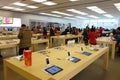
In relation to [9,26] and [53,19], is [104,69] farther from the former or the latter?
[53,19]

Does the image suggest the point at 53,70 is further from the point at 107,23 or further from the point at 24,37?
the point at 107,23

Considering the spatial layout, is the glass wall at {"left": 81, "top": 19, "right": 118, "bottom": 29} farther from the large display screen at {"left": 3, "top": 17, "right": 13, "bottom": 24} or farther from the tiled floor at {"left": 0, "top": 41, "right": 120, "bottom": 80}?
the tiled floor at {"left": 0, "top": 41, "right": 120, "bottom": 80}

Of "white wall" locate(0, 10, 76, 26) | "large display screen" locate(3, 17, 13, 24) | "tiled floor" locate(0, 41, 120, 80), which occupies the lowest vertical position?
"tiled floor" locate(0, 41, 120, 80)

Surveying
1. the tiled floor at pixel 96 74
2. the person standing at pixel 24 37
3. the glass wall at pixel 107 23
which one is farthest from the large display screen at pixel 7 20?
the glass wall at pixel 107 23

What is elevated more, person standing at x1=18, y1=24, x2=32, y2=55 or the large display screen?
the large display screen

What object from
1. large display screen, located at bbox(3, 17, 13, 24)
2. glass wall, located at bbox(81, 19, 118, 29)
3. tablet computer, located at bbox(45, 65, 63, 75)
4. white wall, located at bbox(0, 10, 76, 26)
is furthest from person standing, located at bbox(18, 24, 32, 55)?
glass wall, located at bbox(81, 19, 118, 29)

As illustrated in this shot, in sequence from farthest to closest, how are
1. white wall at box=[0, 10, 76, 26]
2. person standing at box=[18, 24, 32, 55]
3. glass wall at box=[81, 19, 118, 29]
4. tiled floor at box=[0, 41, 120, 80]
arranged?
glass wall at box=[81, 19, 118, 29] < white wall at box=[0, 10, 76, 26] < person standing at box=[18, 24, 32, 55] < tiled floor at box=[0, 41, 120, 80]

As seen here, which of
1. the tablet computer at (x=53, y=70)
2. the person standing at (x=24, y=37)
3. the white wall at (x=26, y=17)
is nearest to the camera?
the tablet computer at (x=53, y=70)

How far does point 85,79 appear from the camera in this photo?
2980 millimetres

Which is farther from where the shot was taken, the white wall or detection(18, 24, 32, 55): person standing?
the white wall

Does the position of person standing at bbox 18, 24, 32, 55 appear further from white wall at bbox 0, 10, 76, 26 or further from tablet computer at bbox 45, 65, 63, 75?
white wall at bbox 0, 10, 76, 26

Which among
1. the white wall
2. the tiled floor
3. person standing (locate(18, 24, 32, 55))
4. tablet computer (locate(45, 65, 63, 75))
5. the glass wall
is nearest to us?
tablet computer (locate(45, 65, 63, 75))

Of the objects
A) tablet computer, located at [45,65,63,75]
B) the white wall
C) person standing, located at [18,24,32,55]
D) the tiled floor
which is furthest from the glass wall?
tablet computer, located at [45,65,63,75]

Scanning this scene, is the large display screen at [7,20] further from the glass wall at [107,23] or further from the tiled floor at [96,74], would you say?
the glass wall at [107,23]
